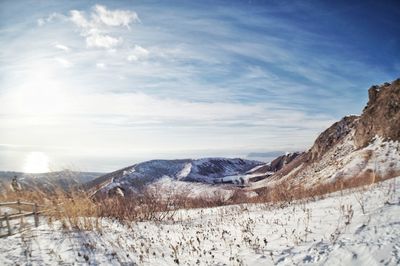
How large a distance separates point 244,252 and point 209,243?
158cm

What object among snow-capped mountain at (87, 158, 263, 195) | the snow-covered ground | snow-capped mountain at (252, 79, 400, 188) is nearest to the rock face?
snow-capped mountain at (252, 79, 400, 188)

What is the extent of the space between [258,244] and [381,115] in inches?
1707

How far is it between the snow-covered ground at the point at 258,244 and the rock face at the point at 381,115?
3167 centimetres

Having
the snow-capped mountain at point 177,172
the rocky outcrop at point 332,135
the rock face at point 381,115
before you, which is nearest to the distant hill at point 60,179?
the rock face at point 381,115

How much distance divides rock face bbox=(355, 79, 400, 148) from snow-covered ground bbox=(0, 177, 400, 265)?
3167 centimetres

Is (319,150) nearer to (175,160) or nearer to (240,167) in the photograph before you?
(175,160)

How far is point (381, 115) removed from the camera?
145 feet

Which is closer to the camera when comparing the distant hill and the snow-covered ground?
the snow-covered ground

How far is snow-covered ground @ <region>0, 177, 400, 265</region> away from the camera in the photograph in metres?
6.30

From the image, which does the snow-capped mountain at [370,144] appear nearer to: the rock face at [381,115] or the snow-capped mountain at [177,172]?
the rock face at [381,115]

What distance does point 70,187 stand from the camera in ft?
32.0

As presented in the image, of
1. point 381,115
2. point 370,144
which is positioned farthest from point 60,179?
point 381,115

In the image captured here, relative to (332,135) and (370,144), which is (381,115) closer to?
(370,144)

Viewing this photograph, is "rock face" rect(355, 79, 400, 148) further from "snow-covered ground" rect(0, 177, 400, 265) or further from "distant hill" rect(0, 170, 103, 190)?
"distant hill" rect(0, 170, 103, 190)
